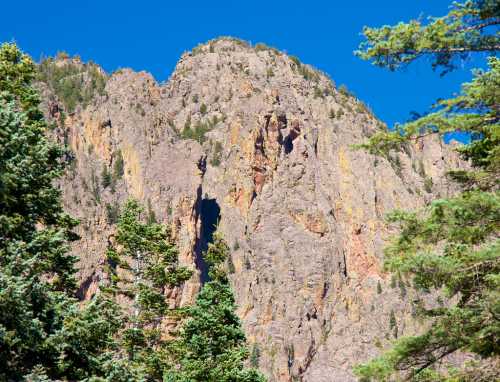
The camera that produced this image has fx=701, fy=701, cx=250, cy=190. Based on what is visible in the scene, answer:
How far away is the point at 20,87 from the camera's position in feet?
65.8

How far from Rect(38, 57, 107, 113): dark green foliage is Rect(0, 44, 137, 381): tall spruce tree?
120m

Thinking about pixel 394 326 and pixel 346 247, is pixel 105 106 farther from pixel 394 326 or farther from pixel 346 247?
pixel 394 326

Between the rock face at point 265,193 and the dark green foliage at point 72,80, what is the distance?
2.95 m

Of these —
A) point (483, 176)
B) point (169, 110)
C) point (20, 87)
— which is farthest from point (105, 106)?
point (483, 176)

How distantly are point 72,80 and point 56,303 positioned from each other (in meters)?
134

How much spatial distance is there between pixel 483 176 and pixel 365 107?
553 ft

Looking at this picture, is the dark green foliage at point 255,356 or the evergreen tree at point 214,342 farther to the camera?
the dark green foliage at point 255,356

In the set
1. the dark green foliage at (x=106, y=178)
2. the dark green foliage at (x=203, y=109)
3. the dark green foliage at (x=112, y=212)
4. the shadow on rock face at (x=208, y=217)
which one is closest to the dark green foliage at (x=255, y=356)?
the shadow on rock face at (x=208, y=217)

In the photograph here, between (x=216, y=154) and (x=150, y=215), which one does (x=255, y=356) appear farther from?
(x=216, y=154)

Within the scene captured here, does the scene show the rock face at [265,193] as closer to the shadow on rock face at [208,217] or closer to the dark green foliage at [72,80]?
the shadow on rock face at [208,217]

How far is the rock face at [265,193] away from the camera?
11150 cm

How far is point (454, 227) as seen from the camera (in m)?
11.9

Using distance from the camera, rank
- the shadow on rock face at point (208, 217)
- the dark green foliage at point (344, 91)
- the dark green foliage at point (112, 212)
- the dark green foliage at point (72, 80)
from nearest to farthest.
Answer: the dark green foliage at point (112, 212)
the shadow on rock face at point (208, 217)
the dark green foliage at point (72, 80)
the dark green foliage at point (344, 91)

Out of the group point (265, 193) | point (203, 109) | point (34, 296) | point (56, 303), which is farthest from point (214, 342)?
point (203, 109)
